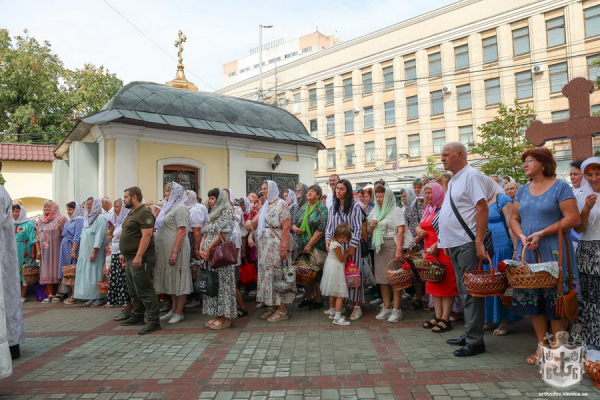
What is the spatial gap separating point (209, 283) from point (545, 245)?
412 cm

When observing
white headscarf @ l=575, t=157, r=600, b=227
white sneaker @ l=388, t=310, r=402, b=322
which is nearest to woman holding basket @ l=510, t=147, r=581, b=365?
white headscarf @ l=575, t=157, r=600, b=227

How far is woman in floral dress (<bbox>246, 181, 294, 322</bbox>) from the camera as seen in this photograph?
6137 millimetres

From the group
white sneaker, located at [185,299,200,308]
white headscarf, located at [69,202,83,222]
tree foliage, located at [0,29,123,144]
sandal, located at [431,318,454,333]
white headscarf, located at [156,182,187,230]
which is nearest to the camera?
sandal, located at [431,318,454,333]

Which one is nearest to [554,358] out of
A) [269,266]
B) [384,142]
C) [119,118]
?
[269,266]

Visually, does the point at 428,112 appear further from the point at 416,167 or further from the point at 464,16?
the point at 464,16

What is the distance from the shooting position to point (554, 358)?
12.7 feet

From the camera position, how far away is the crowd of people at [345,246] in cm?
390

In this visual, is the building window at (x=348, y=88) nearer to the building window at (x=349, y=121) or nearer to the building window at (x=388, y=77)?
the building window at (x=349, y=121)

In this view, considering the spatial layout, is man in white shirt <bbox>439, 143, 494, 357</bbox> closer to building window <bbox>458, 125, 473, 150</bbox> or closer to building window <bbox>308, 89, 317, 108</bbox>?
building window <bbox>458, 125, 473, 150</bbox>

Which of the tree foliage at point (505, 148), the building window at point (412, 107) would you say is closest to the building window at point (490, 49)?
the building window at point (412, 107)

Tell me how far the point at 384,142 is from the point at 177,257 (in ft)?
111

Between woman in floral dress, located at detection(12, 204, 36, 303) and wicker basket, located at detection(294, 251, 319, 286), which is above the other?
woman in floral dress, located at detection(12, 204, 36, 303)

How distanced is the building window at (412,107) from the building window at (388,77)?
2.44 metres

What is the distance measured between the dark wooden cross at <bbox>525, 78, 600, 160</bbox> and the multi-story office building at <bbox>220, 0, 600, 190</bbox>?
2472 centimetres
